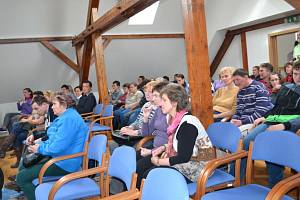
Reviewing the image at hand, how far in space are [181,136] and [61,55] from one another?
6294 mm

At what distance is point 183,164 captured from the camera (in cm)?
222

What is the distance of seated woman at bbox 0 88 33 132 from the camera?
6973mm

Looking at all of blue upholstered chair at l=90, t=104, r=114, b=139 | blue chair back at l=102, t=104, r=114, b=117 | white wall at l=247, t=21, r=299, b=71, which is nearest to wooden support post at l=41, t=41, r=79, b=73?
blue upholstered chair at l=90, t=104, r=114, b=139

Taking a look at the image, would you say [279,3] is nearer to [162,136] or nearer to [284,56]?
[284,56]

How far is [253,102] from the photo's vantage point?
133 inches

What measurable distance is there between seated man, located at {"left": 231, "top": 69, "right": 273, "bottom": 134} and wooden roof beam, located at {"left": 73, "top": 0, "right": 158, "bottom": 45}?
1475 millimetres

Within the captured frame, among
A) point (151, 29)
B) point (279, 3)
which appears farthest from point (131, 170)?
point (151, 29)

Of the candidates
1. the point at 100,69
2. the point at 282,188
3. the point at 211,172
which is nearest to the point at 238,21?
the point at 100,69

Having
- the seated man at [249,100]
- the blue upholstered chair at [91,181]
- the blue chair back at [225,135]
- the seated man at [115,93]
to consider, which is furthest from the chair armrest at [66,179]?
the seated man at [115,93]

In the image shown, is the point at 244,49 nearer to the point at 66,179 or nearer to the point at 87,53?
the point at 87,53

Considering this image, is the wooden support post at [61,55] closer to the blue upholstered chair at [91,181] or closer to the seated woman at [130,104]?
the seated woman at [130,104]

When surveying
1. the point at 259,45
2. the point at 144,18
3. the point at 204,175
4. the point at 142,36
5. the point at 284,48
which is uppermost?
the point at 144,18

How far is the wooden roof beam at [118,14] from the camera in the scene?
4372mm

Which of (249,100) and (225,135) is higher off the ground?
(249,100)
